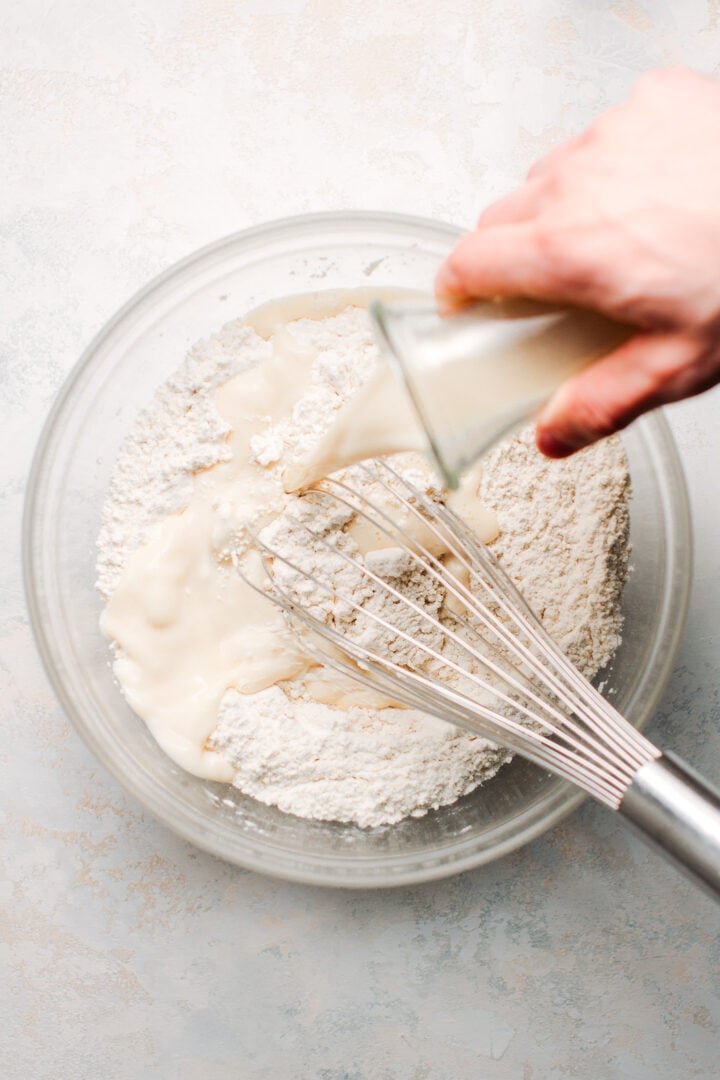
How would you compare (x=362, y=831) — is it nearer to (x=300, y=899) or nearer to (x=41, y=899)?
(x=300, y=899)

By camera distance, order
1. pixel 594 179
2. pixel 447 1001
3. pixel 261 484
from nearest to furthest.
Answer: pixel 594 179, pixel 261 484, pixel 447 1001

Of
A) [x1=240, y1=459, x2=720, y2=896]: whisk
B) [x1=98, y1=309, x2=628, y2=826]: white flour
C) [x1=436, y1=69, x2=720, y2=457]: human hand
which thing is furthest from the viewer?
[x1=98, y1=309, x2=628, y2=826]: white flour

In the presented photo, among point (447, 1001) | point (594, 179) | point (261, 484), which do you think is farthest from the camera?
point (447, 1001)

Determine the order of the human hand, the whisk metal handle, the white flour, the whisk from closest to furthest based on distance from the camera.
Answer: the human hand < the whisk metal handle < the whisk < the white flour

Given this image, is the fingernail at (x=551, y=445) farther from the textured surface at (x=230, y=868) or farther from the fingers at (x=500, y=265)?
the textured surface at (x=230, y=868)

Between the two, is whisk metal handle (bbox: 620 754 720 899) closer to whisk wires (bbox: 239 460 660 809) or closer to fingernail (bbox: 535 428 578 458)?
whisk wires (bbox: 239 460 660 809)

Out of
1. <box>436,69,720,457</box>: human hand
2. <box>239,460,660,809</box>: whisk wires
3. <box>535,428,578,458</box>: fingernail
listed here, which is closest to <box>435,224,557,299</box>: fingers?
<box>436,69,720,457</box>: human hand

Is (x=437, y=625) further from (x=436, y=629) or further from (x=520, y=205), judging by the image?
(x=520, y=205)

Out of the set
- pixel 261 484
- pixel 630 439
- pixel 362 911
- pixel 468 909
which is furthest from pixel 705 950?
pixel 261 484
